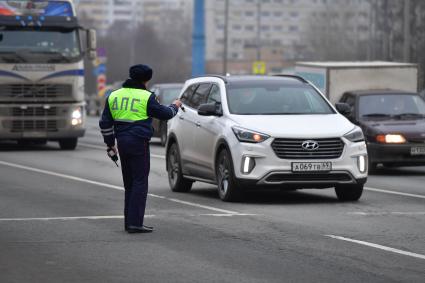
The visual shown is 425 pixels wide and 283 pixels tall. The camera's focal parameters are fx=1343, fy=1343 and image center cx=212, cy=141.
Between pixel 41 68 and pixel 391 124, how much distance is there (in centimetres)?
1073

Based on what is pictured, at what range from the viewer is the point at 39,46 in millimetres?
30969

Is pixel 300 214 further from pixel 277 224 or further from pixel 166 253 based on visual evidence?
pixel 166 253

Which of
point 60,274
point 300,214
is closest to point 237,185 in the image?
point 300,214

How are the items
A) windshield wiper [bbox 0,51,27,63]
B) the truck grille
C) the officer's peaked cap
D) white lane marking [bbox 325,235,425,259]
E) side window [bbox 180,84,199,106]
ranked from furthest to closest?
the truck grille → windshield wiper [bbox 0,51,27,63] → side window [bbox 180,84,199,106] → the officer's peaked cap → white lane marking [bbox 325,235,425,259]

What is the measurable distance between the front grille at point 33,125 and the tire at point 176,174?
12.9 m

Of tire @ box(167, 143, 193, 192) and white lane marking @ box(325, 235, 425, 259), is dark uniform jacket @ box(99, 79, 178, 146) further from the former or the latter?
tire @ box(167, 143, 193, 192)

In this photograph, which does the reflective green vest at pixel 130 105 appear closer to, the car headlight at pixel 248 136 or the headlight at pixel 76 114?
the car headlight at pixel 248 136

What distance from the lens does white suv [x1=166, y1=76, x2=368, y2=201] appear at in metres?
16.2

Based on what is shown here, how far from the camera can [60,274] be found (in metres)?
9.98

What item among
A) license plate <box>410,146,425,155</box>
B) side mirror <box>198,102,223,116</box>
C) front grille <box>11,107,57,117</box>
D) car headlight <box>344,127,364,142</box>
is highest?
side mirror <box>198,102,223,116</box>

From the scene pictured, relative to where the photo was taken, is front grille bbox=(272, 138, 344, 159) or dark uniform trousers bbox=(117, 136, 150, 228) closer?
dark uniform trousers bbox=(117, 136, 150, 228)

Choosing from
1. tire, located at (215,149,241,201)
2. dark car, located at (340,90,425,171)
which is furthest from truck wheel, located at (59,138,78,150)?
tire, located at (215,149,241,201)

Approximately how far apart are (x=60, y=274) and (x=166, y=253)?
5.02 ft

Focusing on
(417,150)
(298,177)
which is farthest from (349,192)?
(417,150)
